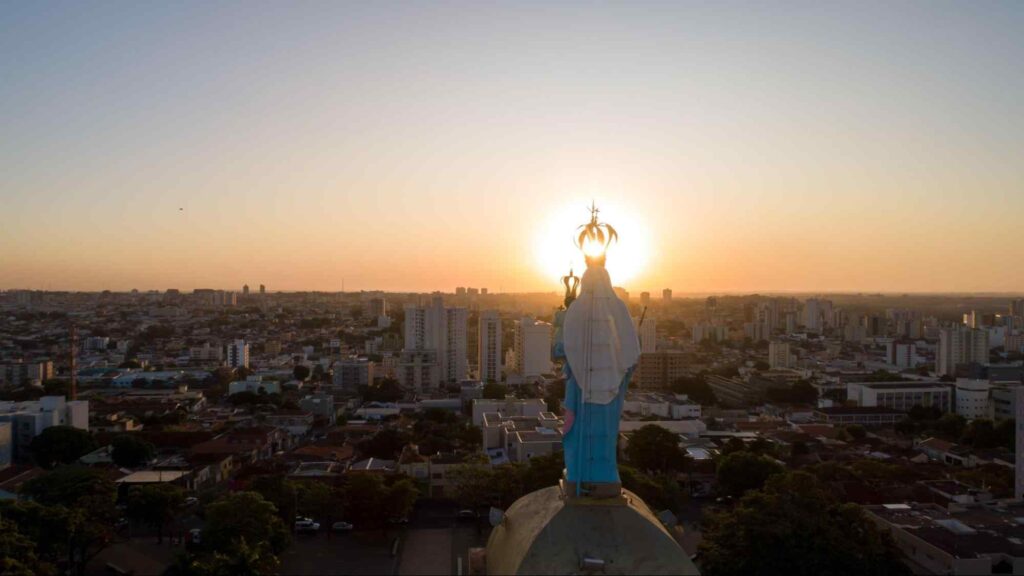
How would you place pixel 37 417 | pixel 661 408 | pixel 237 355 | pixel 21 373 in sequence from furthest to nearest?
1. pixel 237 355
2. pixel 21 373
3. pixel 661 408
4. pixel 37 417

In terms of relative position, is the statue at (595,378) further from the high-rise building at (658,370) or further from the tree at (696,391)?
the high-rise building at (658,370)

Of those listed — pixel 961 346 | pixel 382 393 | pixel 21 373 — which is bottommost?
pixel 382 393

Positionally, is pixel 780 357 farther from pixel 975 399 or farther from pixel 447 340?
pixel 447 340

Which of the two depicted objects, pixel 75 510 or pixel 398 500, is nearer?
pixel 75 510

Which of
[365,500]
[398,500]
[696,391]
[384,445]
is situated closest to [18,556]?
[365,500]

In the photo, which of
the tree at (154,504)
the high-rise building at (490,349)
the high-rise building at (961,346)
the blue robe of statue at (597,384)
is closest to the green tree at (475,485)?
the tree at (154,504)

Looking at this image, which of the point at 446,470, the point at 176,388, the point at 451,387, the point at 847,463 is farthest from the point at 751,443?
the point at 176,388

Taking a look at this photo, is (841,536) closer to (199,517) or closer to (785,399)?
(199,517)
